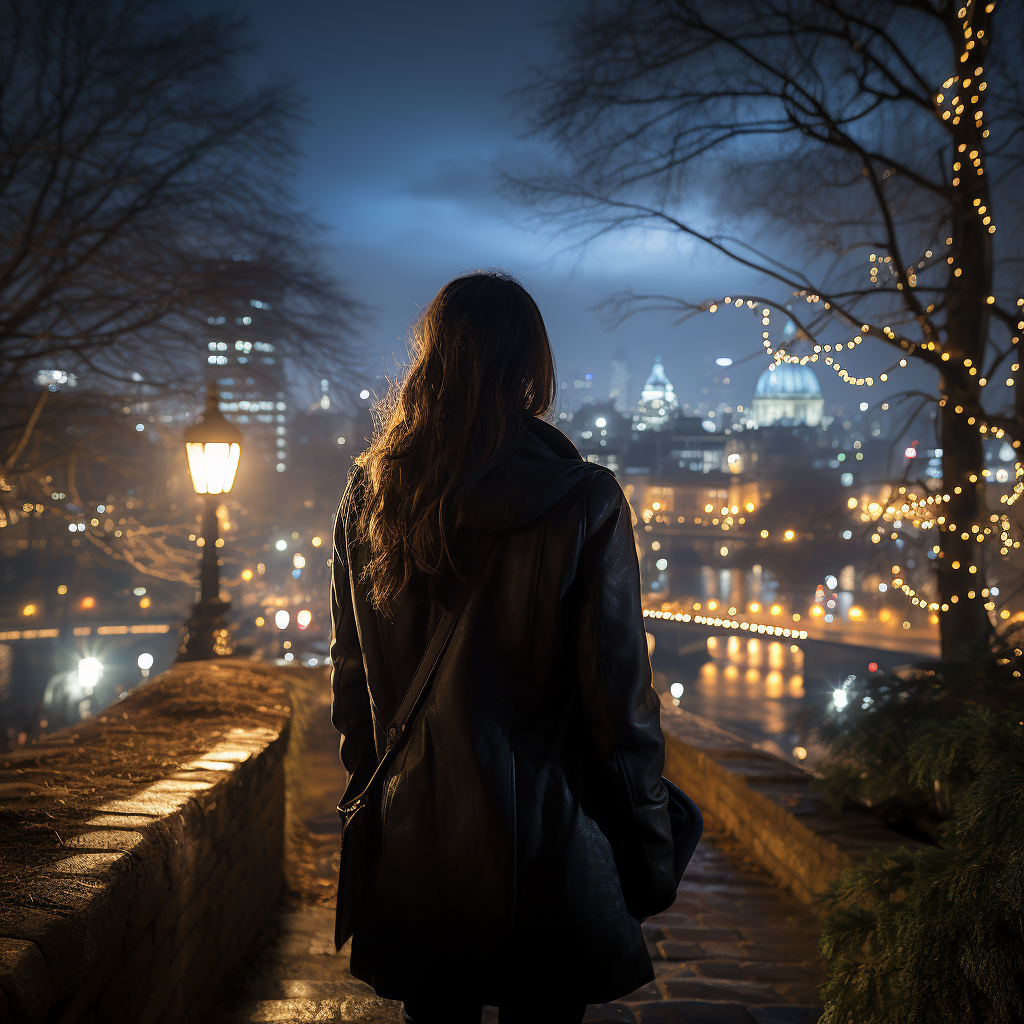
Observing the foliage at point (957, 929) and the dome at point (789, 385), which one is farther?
the dome at point (789, 385)

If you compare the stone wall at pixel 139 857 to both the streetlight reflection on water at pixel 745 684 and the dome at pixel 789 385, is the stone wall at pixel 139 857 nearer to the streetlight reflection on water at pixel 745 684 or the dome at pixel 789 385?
the streetlight reflection on water at pixel 745 684

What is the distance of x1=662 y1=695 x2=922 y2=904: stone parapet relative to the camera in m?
3.15

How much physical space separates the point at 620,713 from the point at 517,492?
39 cm

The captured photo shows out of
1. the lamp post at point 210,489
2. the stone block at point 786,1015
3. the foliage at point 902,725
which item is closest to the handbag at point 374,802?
the stone block at point 786,1015

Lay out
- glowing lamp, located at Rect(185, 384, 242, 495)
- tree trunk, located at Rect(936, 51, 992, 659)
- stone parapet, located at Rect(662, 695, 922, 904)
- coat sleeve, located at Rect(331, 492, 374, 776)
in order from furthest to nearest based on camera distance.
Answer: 1. glowing lamp, located at Rect(185, 384, 242, 495)
2. tree trunk, located at Rect(936, 51, 992, 659)
3. stone parapet, located at Rect(662, 695, 922, 904)
4. coat sleeve, located at Rect(331, 492, 374, 776)

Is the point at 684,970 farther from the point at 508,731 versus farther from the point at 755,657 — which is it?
the point at 755,657

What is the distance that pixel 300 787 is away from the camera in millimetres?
4621

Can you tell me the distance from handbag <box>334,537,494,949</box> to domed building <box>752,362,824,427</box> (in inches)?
3195

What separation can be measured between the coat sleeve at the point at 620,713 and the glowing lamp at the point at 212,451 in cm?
518

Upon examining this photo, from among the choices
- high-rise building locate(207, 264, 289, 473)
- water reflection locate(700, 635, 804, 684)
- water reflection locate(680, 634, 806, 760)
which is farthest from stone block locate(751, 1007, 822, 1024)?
water reflection locate(700, 635, 804, 684)

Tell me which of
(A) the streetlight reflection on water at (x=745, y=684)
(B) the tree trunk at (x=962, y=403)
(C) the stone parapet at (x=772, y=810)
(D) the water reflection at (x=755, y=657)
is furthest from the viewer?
(D) the water reflection at (x=755, y=657)

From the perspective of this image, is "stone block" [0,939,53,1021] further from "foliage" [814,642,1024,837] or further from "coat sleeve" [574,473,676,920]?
"foliage" [814,642,1024,837]

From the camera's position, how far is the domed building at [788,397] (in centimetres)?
8034

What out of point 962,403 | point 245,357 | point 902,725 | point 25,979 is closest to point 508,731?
point 25,979
